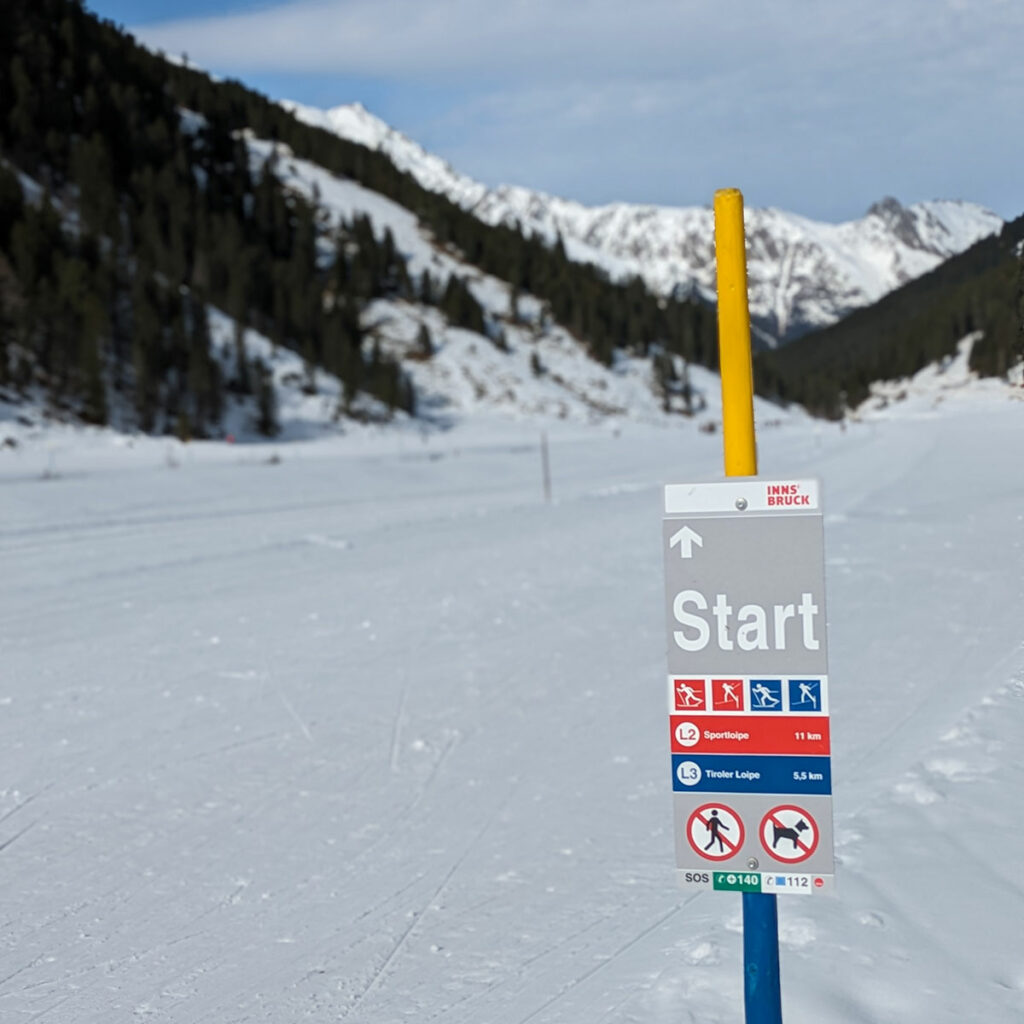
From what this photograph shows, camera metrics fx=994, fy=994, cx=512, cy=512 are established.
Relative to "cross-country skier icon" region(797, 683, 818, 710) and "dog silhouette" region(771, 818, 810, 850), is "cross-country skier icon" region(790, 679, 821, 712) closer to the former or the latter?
"cross-country skier icon" region(797, 683, 818, 710)

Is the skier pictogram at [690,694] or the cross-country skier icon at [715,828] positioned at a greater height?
the skier pictogram at [690,694]

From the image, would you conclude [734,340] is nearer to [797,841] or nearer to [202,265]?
[797,841]

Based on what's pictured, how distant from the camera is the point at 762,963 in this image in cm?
255

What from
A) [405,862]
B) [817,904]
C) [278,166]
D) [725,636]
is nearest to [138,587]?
[405,862]

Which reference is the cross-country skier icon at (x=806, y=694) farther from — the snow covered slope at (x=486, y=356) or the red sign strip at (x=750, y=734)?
the snow covered slope at (x=486, y=356)

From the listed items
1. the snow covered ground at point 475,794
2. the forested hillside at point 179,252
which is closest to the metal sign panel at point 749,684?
the snow covered ground at point 475,794

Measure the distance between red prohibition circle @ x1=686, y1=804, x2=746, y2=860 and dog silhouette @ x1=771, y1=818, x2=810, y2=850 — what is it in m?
0.07

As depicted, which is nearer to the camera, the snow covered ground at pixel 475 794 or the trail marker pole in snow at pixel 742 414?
the trail marker pole in snow at pixel 742 414

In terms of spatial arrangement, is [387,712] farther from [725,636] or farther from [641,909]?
[725,636]

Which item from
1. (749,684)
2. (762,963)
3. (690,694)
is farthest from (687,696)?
(762,963)

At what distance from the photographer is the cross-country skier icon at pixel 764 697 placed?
2492mm

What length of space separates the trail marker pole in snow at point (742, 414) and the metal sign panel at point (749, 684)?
9cm

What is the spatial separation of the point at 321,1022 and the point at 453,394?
257ft

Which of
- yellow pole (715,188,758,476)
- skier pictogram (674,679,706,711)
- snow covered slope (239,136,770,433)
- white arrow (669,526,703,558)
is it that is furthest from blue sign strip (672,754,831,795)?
snow covered slope (239,136,770,433)
